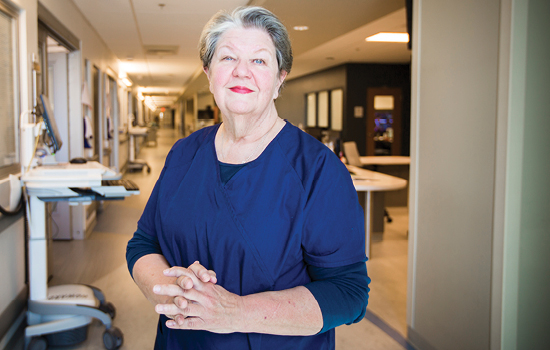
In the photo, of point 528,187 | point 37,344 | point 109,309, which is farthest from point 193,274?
point 109,309

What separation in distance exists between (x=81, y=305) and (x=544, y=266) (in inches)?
106

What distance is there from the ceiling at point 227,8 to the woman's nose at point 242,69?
121 inches

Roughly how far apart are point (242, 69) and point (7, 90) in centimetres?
278

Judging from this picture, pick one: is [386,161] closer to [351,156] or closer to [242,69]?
[351,156]

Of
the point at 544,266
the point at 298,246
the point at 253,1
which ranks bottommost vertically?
the point at 544,266

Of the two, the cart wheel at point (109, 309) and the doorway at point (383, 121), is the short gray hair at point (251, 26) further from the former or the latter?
the doorway at point (383, 121)

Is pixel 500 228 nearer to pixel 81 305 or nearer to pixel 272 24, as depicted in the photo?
pixel 272 24

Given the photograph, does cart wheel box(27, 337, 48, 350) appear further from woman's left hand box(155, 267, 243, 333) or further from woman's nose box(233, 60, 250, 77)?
woman's nose box(233, 60, 250, 77)

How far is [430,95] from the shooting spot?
8.77 feet

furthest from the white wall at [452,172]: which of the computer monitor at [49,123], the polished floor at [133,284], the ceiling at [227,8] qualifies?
the computer monitor at [49,123]

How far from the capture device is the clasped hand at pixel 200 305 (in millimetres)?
974

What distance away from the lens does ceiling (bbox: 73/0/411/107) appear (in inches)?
187

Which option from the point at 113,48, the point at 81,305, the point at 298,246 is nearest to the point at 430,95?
the point at 298,246

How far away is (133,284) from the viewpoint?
4.04 m
